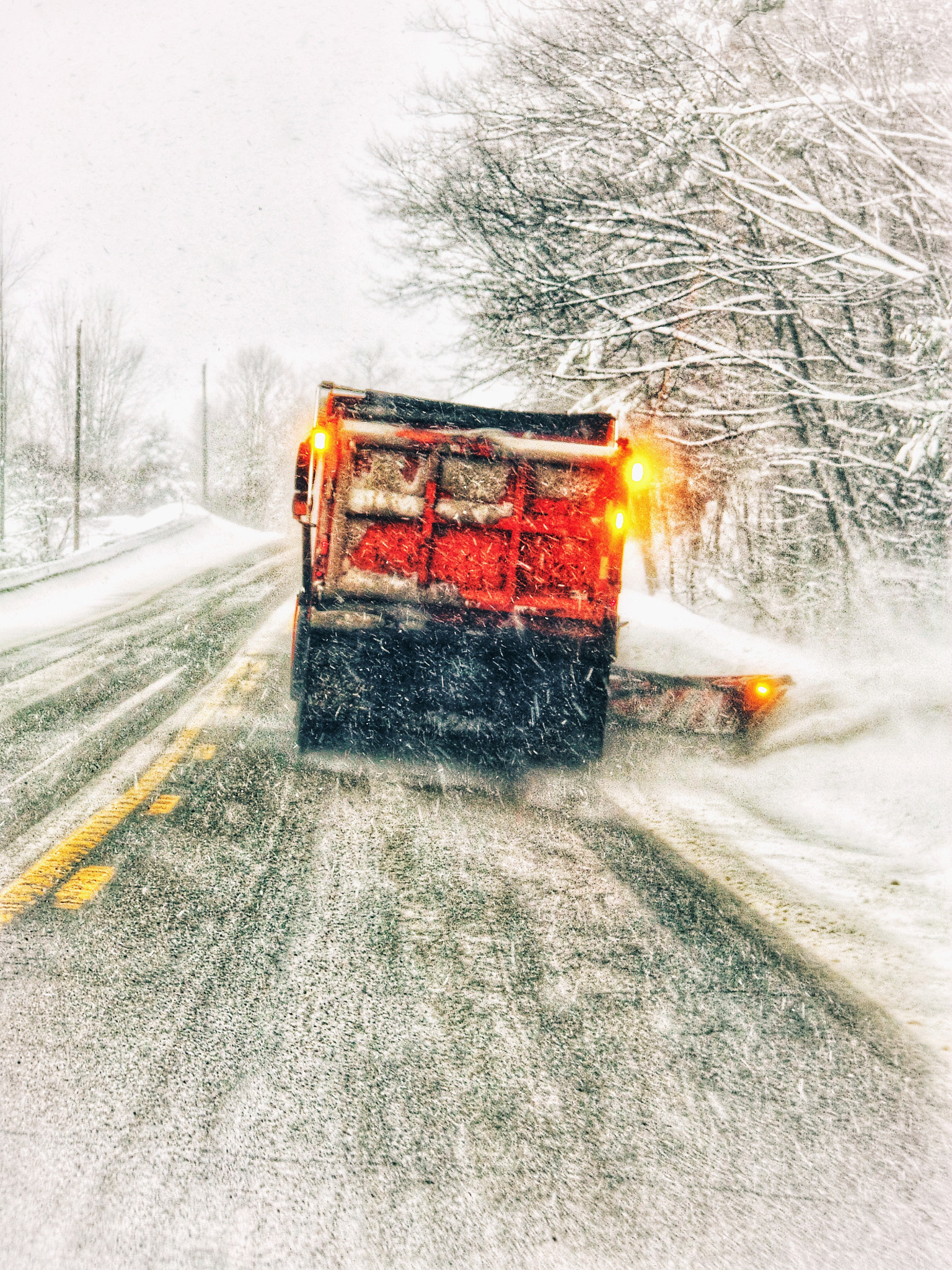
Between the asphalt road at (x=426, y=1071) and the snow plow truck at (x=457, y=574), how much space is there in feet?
6.49

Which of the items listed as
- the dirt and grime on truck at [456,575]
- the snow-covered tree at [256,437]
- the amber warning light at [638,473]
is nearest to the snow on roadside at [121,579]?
the dirt and grime on truck at [456,575]

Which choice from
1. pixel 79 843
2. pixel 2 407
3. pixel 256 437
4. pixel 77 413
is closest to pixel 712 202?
pixel 79 843

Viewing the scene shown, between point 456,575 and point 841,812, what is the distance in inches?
128

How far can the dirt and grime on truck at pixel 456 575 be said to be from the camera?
7195mm

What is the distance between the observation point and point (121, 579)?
83.8 feet

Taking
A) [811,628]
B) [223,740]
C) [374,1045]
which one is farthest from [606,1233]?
[811,628]

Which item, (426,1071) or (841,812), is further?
(841,812)

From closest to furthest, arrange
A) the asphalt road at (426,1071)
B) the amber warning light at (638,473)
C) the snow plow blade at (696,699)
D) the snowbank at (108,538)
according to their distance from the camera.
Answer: the asphalt road at (426,1071)
the amber warning light at (638,473)
the snow plow blade at (696,699)
the snowbank at (108,538)

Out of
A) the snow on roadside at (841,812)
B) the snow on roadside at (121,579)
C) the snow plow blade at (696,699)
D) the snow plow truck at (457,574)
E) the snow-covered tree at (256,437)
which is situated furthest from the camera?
the snow-covered tree at (256,437)

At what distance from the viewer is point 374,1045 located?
327cm

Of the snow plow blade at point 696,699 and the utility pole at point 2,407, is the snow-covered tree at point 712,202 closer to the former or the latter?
the snow plow blade at point 696,699

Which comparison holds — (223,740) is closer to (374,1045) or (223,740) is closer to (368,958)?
(368,958)

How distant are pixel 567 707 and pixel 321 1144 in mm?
4928

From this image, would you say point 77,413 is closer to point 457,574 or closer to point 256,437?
point 457,574
